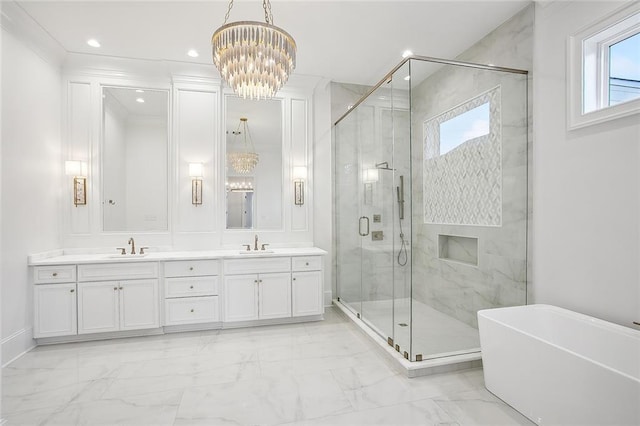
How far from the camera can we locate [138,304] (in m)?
3.29

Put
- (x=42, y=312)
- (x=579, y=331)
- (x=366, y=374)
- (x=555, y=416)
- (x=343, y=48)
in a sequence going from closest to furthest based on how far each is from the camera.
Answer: (x=555, y=416) < (x=579, y=331) < (x=366, y=374) < (x=42, y=312) < (x=343, y=48)

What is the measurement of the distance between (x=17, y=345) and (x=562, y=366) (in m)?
4.12

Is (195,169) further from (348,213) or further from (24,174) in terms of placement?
(348,213)

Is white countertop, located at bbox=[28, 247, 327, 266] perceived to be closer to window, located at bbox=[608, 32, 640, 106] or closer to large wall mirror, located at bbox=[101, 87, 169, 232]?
large wall mirror, located at bbox=[101, 87, 169, 232]

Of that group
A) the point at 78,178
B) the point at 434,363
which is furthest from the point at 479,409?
the point at 78,178

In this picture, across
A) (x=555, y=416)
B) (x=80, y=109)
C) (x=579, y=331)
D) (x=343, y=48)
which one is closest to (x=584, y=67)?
(x=579, y=331)

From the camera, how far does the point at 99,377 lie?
2.51 meters

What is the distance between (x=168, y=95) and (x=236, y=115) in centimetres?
81

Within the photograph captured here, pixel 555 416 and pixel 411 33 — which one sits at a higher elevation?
pixel 411 33

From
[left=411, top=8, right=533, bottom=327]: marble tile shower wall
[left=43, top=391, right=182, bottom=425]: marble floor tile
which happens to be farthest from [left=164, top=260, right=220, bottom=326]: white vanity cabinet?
[left=411, top=8, right=533, bottom=327]: marble tile shower wall

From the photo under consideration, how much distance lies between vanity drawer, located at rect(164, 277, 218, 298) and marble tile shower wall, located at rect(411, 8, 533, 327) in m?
2.08

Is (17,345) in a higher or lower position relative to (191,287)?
lower

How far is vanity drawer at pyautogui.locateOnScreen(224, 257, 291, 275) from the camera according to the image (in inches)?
139

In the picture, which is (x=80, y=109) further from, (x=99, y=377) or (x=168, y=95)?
(x=99, y=377)
